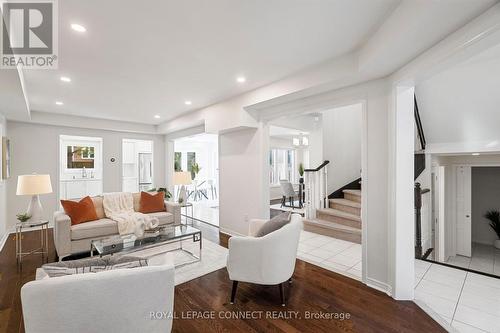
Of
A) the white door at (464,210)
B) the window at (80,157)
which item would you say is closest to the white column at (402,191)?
the white door at (464,210)

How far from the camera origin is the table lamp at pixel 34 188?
3291mm

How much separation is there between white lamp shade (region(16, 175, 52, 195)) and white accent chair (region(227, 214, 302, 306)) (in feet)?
10.4

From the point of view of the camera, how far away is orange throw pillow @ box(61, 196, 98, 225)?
3.56 meters

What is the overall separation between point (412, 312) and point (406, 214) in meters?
0.93

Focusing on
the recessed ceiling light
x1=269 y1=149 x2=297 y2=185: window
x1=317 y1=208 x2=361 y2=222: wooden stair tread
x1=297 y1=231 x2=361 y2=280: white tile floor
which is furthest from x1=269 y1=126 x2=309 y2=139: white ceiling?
the recessed ceiling light

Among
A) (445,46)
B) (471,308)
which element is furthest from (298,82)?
(471,308)

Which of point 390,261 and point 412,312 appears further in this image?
point 390,261

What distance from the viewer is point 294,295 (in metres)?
2.46

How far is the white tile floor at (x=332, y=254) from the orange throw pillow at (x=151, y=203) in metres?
2.87

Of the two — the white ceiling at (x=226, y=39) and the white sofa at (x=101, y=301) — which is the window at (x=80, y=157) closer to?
the white ceiling at (x=226, y=39)

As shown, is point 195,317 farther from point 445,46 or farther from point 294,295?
point 445,46

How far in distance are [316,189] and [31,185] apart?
5003 mm

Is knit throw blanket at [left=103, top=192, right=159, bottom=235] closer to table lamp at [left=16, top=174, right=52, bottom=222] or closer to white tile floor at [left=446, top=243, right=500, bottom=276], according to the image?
table lamp at [left=16, top=174, right=52, bottom=222]

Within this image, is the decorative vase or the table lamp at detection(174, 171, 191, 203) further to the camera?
the table lamp at detection(174, 171, 191, 203)
